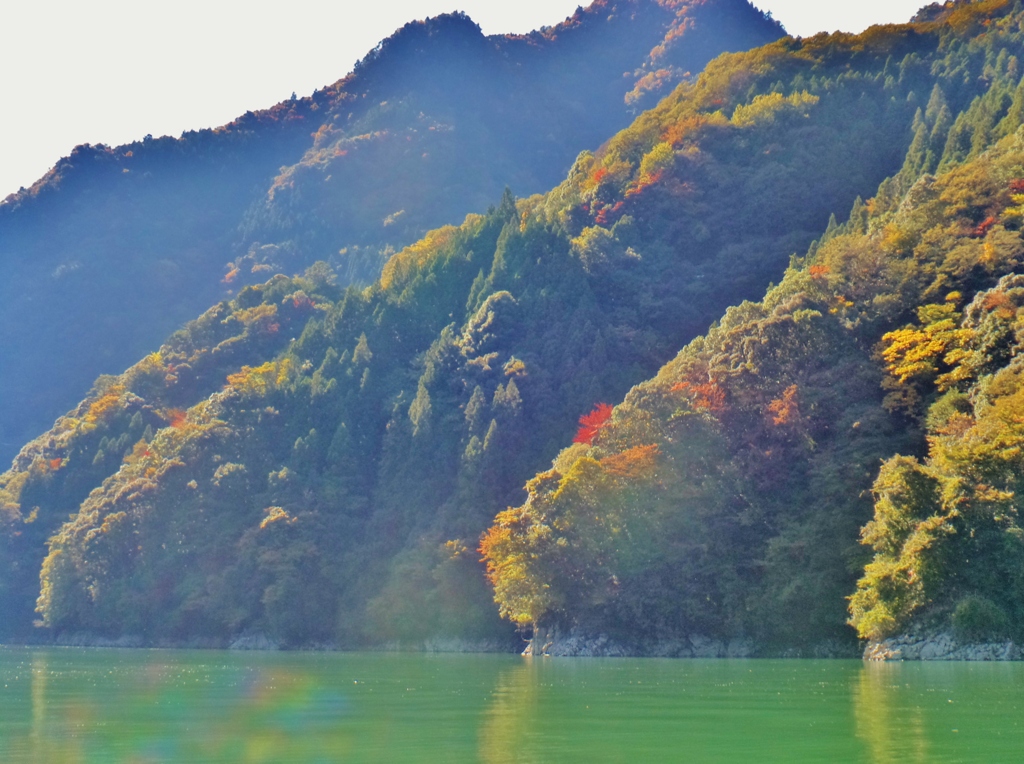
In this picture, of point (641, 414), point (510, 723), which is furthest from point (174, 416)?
point (510, 723)

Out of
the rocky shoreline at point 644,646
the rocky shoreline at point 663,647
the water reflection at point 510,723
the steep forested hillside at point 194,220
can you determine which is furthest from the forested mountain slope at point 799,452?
the steep forested hillside at point 194,220

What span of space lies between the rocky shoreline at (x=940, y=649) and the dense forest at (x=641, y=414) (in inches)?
21.3

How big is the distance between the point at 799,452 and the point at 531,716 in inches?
1478

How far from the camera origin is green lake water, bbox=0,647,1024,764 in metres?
20.5

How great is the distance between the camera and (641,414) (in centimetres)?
6512

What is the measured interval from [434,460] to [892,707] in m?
63.4

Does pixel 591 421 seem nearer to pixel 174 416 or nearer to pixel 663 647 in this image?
pixel 663 647

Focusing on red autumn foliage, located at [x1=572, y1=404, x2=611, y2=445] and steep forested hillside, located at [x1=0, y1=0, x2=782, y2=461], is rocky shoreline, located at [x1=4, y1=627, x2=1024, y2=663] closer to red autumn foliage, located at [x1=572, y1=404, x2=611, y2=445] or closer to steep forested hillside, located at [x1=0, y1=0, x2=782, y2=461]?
red autumn foliage, located at [x1=572, y1=404, x2=611, y2=445]

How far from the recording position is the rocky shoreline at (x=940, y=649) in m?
46.6

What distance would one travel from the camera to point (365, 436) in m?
94.9

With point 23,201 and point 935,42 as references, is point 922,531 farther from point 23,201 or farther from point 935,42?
point 23,201

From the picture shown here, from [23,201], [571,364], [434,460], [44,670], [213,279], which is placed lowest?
[44,670]

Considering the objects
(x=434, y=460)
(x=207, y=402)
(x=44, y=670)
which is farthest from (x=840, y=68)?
(x=44, y=670)

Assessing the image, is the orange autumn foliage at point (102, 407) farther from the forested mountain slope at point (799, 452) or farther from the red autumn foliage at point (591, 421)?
the forested mountain slope at point (799, 452)
